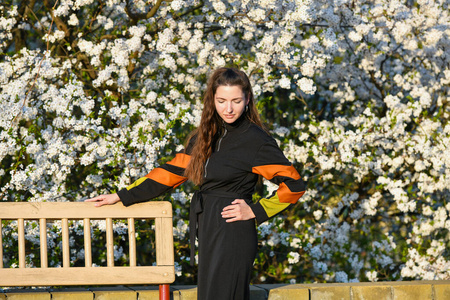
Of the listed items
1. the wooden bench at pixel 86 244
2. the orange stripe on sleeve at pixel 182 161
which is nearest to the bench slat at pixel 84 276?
the wooden bench at pixel 86 244

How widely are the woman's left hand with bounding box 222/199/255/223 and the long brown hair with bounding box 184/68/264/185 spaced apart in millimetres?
229

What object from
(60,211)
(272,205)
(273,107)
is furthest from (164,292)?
(273,107)

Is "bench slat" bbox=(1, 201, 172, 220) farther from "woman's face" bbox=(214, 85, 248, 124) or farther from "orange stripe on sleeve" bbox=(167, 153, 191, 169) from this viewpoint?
"woman's face" bbox=(214, 85, 248, 124)

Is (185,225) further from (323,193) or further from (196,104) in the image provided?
(323,193)

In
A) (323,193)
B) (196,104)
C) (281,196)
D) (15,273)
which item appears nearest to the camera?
(281,196)

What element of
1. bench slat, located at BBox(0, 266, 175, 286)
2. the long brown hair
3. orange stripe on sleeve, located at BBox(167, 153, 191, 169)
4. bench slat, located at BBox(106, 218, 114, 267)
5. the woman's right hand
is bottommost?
bench slat, located at BBox(0, 266, 175, 286)

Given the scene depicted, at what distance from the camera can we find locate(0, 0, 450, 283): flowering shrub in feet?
15.3

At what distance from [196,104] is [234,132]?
2057mm

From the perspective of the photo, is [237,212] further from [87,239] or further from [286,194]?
[87,239]

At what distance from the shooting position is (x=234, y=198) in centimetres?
321

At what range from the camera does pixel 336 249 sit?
5723 mm

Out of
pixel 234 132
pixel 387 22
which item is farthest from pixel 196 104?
pixel 234 132

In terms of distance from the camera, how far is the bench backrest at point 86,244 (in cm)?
346

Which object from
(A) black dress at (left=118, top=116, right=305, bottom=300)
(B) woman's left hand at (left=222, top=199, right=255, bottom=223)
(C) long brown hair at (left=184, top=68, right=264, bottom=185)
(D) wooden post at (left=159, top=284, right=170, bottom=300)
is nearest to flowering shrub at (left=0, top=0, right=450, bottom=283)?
(D) wooden post at (left=159, top=284, right=170, bottom=300)
